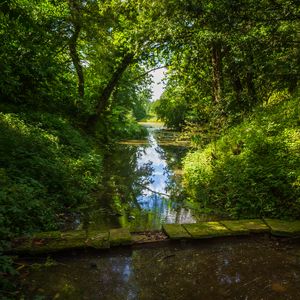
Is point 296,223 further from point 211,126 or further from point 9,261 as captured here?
point 211,126

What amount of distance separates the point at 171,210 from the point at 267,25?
5165 millimetres

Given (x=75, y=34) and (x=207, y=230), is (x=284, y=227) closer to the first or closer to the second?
(x=207, y=230)

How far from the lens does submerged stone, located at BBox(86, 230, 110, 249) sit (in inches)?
178

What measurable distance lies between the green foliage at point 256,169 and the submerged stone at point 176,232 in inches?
71.3

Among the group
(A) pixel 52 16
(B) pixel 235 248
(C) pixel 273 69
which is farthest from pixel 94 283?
(A) pixel 52 16

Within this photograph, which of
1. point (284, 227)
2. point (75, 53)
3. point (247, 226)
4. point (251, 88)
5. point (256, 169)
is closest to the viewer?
point (284, 227)

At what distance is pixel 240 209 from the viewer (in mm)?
6559

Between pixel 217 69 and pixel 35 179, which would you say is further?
pixel 217 69

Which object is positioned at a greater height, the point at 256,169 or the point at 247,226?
the point at 256,169

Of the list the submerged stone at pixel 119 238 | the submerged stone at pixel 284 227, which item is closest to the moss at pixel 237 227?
the submerged stone at pixel 284 227

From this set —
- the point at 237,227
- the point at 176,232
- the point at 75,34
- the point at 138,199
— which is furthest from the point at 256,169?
the point at 75,34

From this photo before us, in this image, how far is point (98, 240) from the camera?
4621 mm

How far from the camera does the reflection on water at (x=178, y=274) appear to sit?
3.46 meters

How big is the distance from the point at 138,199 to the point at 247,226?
3.74m
